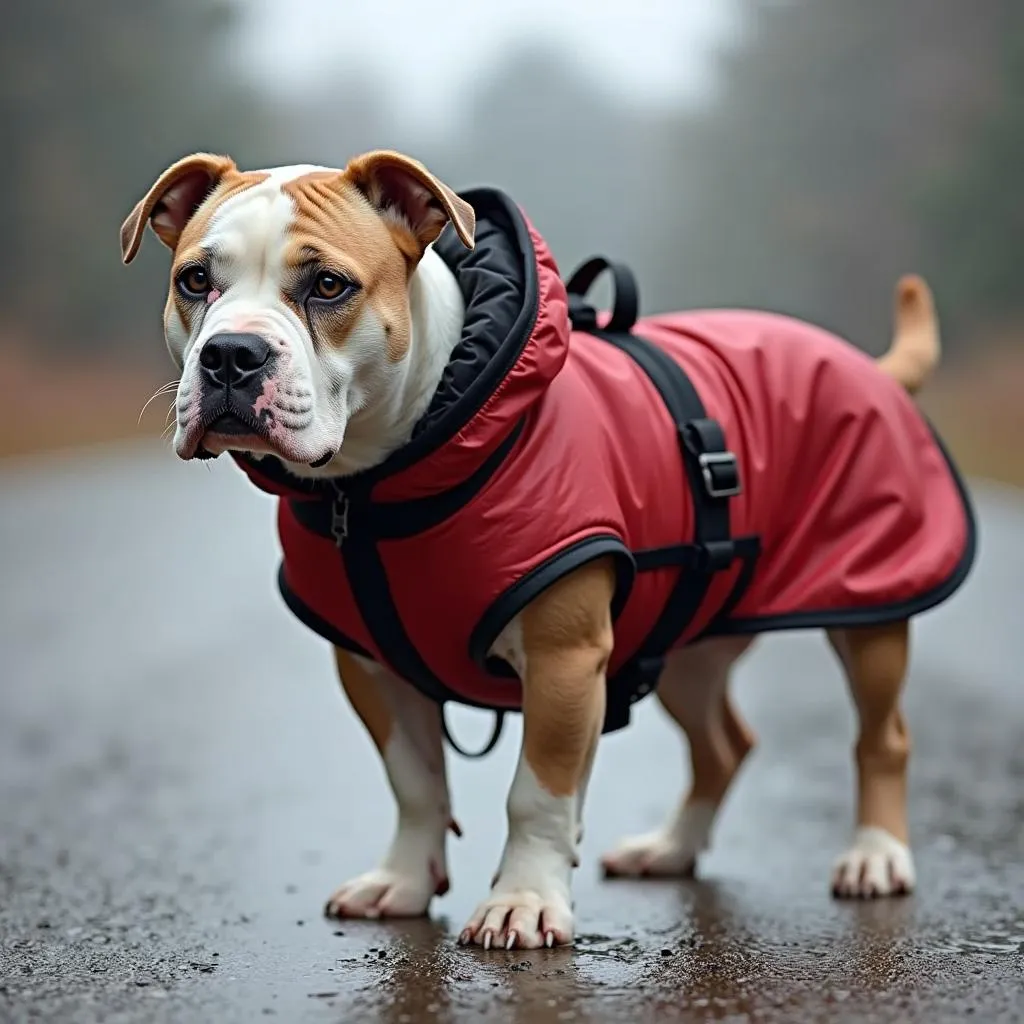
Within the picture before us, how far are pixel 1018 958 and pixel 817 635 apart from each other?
19.3ft

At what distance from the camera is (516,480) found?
271cm

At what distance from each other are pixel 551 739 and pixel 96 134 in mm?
14946

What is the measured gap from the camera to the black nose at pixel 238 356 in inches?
95.8

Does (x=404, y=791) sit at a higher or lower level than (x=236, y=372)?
lower

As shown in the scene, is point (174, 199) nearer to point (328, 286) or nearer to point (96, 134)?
point (328, 286)

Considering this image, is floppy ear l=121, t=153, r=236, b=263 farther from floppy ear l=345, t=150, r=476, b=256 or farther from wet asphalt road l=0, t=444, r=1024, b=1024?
wet asphalt road l=0, t=444, r=1024, b=1024

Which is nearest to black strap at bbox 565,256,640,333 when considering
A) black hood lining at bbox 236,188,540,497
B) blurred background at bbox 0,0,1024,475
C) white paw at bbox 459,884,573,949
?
black hood lining at bbox 236,188,540,497

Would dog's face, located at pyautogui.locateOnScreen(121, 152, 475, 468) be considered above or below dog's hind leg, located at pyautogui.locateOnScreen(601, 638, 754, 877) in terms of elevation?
above

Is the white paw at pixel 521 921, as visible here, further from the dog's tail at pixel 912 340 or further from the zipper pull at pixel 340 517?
the dog's tail at pixel 912 340

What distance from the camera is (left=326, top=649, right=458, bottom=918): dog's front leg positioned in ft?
9.95

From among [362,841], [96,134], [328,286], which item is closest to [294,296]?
[328,286]

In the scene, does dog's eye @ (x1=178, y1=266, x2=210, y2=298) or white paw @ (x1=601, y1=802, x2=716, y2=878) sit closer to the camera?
dog's eye @ (x1=178, y1=266, x2=210, y2=298)

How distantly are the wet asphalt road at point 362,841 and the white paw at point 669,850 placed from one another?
0.12 meters

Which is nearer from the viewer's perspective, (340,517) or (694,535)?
(340,517)
